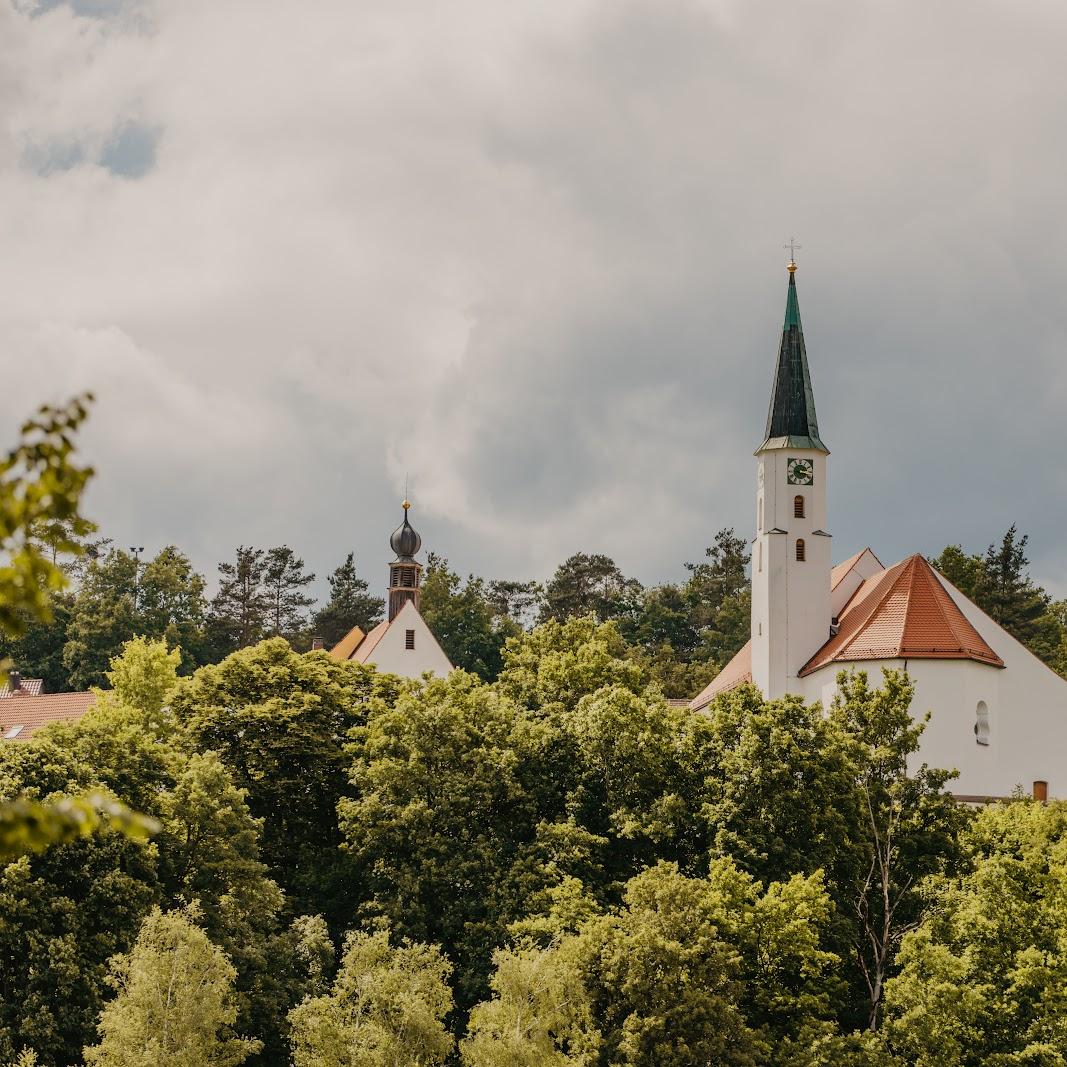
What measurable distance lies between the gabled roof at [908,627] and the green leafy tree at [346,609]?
196 feet

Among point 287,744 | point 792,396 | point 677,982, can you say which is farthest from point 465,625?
point 677,982

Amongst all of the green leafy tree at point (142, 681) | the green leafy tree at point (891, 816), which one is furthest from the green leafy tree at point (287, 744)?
the green leafy tree at point (891, 816)

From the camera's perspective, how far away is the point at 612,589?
117 metres

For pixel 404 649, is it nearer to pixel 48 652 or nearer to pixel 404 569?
pixel 404 569

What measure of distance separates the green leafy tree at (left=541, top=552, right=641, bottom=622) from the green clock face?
5254 centimetres

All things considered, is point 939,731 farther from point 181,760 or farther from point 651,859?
point 181,760

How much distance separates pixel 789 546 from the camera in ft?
204

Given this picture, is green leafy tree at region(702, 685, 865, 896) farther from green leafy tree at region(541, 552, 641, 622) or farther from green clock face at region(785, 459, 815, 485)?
green leafy tree at region(541, 552, 641, 622)

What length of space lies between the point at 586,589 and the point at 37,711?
47.1 metres

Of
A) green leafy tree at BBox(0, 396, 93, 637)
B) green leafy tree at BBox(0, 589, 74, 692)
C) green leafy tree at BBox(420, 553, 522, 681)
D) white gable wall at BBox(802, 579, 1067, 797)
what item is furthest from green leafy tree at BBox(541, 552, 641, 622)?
green leafy tree at BBox(0, 396, 93, 637)

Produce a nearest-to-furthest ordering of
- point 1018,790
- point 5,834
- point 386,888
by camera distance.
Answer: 1. point 5,834
2. point 386,888
3. point 1018,790

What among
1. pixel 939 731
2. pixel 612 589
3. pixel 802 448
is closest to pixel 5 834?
pixel 939 731

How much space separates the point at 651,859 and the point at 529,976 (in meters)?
10.6

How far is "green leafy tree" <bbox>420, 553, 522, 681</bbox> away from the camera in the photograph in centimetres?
10188
